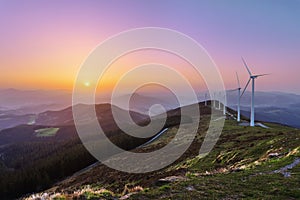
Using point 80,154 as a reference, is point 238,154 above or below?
above

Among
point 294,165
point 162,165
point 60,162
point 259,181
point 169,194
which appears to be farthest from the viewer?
point 60,162

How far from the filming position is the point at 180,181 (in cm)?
1761

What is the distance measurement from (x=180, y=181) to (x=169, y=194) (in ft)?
11.8

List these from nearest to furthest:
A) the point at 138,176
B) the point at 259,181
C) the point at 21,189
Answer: the point at 259,181, the point at 138,176, the point at 21,189

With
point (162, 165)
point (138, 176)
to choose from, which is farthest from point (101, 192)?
point (162, 165)

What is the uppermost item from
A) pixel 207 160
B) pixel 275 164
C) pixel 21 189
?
pixel 275 164

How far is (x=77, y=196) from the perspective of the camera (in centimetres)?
1298

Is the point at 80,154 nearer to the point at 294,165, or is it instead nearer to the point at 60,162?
the point at 60,162

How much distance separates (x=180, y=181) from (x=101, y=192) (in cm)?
620

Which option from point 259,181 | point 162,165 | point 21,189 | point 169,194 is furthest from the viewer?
point 21,189

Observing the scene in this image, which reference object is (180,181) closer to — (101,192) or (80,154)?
(101,192)

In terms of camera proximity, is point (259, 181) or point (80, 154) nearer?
point (259, 181)

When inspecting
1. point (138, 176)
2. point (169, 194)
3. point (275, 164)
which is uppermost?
point (169, 194)

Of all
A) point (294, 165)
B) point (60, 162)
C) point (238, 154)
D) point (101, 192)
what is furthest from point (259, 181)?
point (60, 162)
